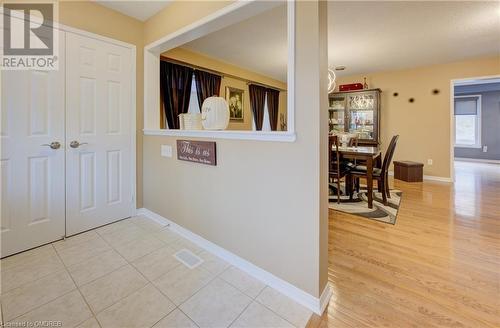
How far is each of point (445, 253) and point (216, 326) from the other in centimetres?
202

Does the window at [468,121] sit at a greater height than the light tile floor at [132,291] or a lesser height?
greater

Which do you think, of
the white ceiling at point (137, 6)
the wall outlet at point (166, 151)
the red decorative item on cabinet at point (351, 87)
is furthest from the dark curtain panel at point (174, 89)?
the red decorative item on cabinet at point (351, 87)

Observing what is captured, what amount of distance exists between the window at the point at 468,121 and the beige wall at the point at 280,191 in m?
9.07

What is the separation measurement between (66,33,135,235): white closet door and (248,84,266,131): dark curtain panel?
9.19 feet

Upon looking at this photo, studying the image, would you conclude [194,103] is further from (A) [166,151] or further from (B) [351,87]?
(B) [351,87]

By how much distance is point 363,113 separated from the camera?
5.47 metres

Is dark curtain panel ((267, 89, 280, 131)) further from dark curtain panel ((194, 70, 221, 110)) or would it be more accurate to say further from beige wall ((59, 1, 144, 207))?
beige wall ((59, 1, 144, 207))

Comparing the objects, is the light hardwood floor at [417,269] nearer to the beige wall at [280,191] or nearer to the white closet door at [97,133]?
the beige wall at [280,191]

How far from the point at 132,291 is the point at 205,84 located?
3121mm

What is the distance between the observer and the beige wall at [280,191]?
4.46ft

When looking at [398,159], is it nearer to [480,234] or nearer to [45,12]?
[480,234]

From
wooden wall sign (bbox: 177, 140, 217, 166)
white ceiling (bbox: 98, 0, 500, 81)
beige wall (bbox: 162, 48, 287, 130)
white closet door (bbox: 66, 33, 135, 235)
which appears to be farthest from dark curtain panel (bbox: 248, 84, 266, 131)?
wooden wall sign (bbox: 177, 140, 217, 166)

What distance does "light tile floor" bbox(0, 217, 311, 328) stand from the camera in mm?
1337

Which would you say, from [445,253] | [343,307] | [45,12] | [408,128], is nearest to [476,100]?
[408,128]
